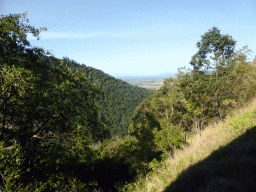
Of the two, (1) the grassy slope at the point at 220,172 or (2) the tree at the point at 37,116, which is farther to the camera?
(2) the tree at the point at 37,116

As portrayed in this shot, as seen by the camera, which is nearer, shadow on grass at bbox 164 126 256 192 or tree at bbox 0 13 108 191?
shadow on grass at bbox 164 126 256 192

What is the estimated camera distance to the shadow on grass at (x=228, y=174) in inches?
100

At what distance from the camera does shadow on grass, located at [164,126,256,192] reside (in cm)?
255

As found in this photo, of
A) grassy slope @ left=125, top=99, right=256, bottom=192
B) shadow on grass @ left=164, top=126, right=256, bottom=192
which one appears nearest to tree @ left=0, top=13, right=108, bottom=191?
grassy slope @ left=125, top=99, right=256, bottom=192

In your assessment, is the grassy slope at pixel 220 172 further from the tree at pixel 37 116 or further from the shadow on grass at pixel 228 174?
the tree at pixel 37 116

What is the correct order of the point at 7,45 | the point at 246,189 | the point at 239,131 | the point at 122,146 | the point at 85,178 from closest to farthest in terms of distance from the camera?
1. the point at 246,189
2. the point at 239,131
3. the point at 7,45
4. the point at 85,178
5. the point at 122,146

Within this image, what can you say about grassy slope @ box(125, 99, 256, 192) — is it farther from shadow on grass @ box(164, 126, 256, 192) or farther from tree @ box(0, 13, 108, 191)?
tree @ box(0, 13, 108, 191)

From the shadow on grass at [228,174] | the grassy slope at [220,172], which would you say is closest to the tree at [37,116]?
the grassy slope at [220,172]

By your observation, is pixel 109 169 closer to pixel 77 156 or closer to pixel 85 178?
pixel 85 178

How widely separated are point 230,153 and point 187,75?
36.1ft

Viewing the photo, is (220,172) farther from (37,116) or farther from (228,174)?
(37,116)

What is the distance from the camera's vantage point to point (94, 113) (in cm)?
830

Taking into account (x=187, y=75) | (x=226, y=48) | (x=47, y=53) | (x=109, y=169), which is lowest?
(x=109, y=169)

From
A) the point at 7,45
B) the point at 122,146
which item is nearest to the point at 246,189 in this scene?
the point at 7,45
